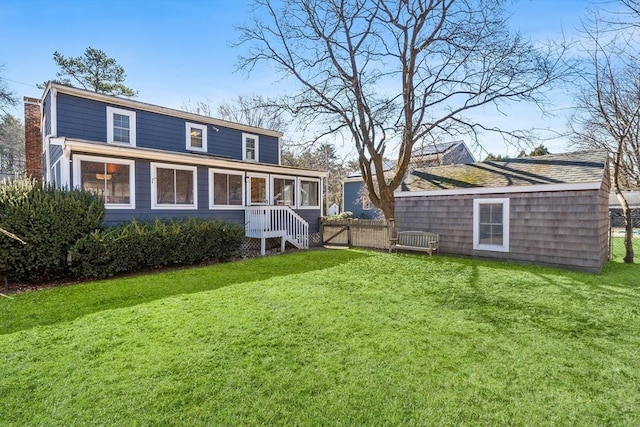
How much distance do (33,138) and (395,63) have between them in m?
15.6

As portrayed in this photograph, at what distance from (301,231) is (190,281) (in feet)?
20.9

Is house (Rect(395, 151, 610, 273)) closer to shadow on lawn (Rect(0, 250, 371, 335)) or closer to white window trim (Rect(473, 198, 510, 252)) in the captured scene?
white window trim (Rect(473, 198, 510, 252))

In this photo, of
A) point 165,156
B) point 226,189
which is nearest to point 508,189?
point 226,189

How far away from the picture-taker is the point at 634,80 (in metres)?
10.6

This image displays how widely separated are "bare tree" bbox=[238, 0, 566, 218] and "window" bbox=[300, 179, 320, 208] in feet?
8.75

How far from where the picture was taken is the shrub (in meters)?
6.40

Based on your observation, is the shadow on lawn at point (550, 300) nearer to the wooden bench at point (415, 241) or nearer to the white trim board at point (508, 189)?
the white trim board at point (508, 189)

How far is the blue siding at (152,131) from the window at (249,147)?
8.4 inches

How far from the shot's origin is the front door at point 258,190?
42.2ft

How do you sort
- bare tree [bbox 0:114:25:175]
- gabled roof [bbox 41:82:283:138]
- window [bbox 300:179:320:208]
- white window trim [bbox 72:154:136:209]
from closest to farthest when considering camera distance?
white window trim [bbox 72:154:136:209] → gabled roof [bbox 41:82:283:138] → window [bbox 300:179:320:208] → bare tree [bbox 0:114:25:175]

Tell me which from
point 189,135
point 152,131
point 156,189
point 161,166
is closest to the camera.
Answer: point 156,189

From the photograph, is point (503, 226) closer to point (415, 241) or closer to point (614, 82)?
point (415, 241)

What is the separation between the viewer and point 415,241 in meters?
11.2

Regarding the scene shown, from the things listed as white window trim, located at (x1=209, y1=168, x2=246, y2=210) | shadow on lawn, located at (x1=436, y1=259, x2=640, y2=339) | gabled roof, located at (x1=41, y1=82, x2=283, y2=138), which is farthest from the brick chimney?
shadow on lawn, located at (x1=436, y1=259, x2=640, y2=339)
